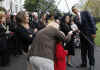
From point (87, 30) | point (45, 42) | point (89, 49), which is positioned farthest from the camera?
point (89, 49)

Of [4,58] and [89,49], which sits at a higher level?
[89,49]

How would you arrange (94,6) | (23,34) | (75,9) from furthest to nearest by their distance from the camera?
(94,6), (75,9), (23,34)

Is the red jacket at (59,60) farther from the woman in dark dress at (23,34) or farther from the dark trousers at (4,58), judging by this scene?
the dark trousers at (4,58)

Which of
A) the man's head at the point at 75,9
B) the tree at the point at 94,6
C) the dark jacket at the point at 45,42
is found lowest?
the dark jacket at the point at 45,42

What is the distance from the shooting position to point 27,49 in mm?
3666

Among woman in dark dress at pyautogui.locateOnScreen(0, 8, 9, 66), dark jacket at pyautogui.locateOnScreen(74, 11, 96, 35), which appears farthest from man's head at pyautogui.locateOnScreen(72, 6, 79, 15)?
Result: woman in dark dress at pyautogui.locateOnScreen(0, 8, 9, 66)

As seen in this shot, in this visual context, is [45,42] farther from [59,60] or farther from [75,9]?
[75,9]

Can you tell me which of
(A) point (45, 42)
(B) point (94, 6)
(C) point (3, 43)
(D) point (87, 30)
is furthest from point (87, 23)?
(B) point (94, 6)

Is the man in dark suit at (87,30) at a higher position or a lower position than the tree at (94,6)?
lower

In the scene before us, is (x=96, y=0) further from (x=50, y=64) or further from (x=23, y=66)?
(x=50, y=64)

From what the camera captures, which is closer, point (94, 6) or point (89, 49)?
point (89, 49)

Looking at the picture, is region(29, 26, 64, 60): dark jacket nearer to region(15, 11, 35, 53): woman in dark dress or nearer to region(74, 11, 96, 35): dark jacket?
region(15, 11, 35, 53): woman in dark dress

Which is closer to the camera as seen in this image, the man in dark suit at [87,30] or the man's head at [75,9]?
the man in dark suit at [87,30]

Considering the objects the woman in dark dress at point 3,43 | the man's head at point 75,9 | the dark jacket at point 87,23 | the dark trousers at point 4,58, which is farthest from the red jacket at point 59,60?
the dark trousers at point 4,58
